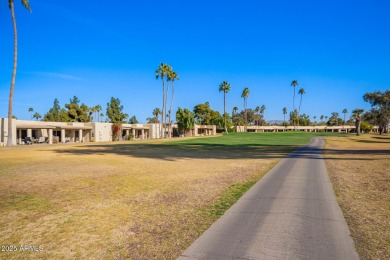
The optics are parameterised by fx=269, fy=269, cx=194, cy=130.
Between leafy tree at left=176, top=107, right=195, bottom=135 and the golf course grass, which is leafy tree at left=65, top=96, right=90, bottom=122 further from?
the golf course grass

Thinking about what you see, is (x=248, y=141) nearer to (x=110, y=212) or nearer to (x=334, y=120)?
(x=110, y=212)

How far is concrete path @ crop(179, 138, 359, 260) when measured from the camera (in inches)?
190

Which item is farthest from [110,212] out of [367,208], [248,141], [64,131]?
[248,141]

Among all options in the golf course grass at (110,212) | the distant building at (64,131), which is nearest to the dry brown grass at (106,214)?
the golf course grass at (110,212)

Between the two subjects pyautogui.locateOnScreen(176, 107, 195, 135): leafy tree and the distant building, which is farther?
pyautogui.locateOnScreen(176, 107, 195, 135): leafy tree

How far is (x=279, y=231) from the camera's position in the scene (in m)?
5.82

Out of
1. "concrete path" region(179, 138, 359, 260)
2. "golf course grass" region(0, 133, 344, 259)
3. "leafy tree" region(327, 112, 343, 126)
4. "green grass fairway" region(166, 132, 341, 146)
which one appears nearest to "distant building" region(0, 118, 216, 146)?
"green grass fairway" region(166, 132, 341, 146)

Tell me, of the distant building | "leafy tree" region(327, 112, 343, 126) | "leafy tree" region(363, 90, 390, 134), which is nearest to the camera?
the distant building

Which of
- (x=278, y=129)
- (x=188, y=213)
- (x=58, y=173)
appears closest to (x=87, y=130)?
(x=58, y=173)

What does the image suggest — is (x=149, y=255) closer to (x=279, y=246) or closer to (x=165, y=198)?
(x=279, y=246)

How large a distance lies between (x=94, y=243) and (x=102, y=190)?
17.4 feet

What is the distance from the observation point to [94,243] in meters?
5.45

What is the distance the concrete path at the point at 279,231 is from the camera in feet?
15.8

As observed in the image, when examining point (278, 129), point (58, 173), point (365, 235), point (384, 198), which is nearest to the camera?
point (365, 235)
